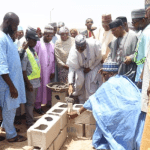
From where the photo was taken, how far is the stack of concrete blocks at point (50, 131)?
2.55m

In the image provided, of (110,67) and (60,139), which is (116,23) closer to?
(110,67)

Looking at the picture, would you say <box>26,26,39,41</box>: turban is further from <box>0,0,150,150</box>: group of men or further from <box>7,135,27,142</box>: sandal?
<box>7,135,27,142</box>: sandal

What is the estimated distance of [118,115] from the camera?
271 cm

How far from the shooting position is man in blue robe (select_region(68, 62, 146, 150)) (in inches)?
103

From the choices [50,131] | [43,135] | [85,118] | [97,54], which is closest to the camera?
[43,135]

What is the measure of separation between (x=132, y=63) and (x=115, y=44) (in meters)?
0.50

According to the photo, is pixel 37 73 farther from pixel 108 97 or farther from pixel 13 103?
pixel 108 97

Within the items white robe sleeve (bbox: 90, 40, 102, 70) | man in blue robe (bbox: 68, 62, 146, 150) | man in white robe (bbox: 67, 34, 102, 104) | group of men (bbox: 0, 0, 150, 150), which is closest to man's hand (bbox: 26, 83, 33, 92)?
group of men (bbox: 0, 0, 150, 150)

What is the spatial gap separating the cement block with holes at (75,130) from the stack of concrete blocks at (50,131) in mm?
130

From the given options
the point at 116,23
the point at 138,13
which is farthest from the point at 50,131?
the point at 138,13

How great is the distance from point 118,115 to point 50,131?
97cm

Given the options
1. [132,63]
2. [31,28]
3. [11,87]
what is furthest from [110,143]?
[31,28]

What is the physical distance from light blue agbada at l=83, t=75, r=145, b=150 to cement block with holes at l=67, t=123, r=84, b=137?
0.48m

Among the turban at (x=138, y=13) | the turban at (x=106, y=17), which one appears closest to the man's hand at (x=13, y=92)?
the turban at (x=138, y=13)
